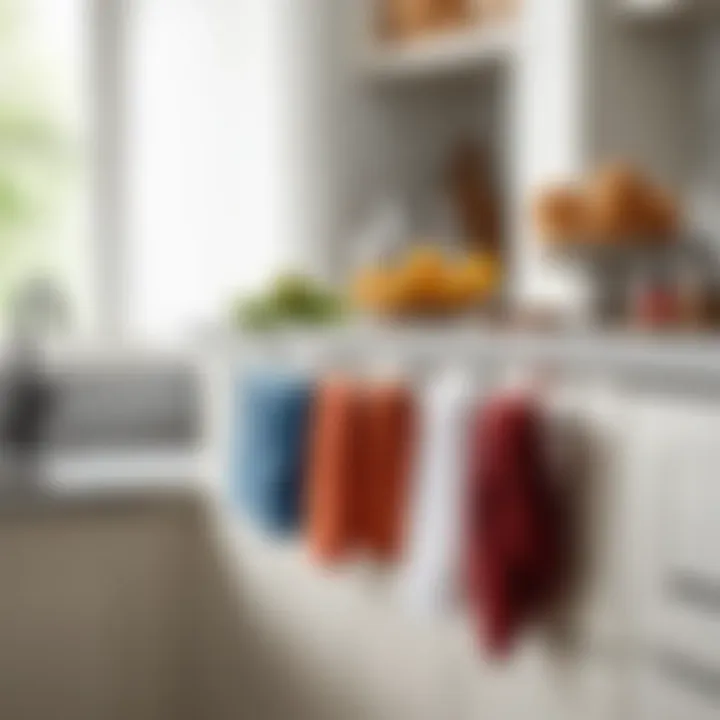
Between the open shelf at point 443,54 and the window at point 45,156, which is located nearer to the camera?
the open shelf at point 443,54

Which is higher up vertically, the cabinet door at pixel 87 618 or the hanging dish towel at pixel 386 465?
the hanging dish towel at pixel 386 465

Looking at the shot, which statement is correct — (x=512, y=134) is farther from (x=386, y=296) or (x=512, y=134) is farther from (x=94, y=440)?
(x=94, y=440)

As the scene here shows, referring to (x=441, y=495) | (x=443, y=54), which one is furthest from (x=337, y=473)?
(x=443, y=54)

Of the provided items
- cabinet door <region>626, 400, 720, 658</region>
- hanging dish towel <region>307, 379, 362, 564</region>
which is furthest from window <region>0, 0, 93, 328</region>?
cabinet door <region>626, 400, 720, 658</region>

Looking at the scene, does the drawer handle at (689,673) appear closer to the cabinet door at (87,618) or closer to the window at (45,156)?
the cabinet door at (87,618)

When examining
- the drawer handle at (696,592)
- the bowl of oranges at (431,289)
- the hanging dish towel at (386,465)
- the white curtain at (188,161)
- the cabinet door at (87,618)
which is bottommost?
the cabinet door at (87,618)

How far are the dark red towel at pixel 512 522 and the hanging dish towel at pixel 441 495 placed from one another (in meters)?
0.05

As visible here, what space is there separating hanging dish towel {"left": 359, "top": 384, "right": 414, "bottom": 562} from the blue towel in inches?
5.5

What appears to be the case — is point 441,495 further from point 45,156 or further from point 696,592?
point 45,156

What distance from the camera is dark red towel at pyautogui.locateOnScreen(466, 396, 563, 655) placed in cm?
155

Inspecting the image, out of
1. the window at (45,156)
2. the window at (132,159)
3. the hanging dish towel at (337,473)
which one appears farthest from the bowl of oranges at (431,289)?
the window at (45,156)

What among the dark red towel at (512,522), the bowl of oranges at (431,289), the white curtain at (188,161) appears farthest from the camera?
the white curtain at (188,161)

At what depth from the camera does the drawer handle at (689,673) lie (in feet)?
4.55

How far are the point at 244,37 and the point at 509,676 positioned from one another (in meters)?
1.31
